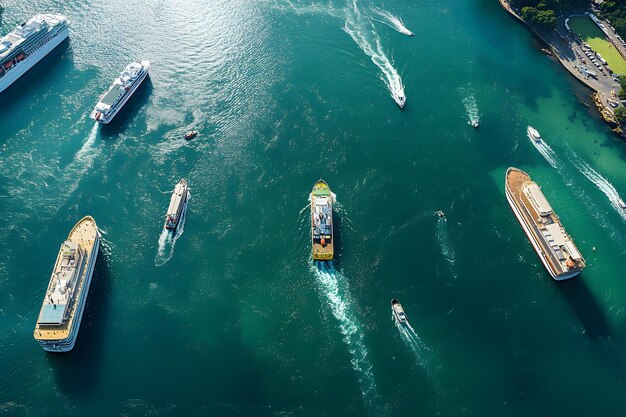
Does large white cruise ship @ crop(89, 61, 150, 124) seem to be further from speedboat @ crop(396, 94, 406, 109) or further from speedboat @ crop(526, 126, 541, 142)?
speedboat @ crop(526, 126, 541, 142)

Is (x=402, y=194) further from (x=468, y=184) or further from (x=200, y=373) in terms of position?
(x=200, y=373)

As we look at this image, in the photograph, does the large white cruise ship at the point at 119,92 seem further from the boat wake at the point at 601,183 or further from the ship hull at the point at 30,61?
the boat wake at the point at 601,183

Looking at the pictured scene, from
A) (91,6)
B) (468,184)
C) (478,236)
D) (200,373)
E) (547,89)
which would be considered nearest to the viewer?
(200,373)

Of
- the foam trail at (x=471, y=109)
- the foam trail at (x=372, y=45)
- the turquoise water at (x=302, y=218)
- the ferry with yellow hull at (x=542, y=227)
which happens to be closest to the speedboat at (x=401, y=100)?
the foam trail at (x=372, y=45)

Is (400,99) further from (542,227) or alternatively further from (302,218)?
(542,227)

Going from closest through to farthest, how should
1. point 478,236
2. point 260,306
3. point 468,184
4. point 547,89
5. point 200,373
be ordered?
1. point 200,373
2. point 260,306
3. point 478,236
4. point 468,184
5. point 547,89

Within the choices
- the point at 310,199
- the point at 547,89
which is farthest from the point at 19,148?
the point at 547,89
